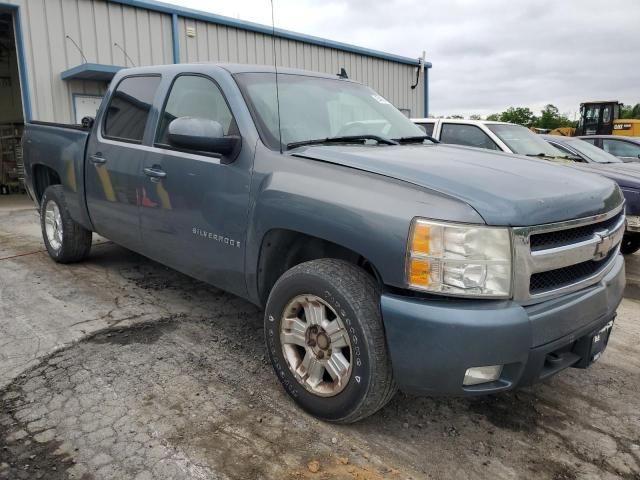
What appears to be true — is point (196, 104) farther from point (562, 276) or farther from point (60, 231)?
point (60, 231)

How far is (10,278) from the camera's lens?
496 centimetres

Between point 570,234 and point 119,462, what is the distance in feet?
7.51

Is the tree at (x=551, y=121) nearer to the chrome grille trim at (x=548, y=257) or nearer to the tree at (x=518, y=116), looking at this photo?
the tree at (x=518, y=116)

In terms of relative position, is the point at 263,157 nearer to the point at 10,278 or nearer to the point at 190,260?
the point at 190,260

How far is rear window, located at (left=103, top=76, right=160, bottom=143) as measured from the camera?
12.9ft

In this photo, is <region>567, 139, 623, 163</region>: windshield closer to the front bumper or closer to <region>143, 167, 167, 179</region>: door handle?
the front bumper

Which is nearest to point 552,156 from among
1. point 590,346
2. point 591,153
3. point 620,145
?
point 591,153

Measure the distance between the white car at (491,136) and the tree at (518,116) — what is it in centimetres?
3897

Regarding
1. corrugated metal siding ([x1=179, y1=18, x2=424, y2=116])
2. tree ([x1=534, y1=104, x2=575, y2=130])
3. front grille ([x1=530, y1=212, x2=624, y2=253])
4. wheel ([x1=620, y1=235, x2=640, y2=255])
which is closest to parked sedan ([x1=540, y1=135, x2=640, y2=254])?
wheel ([x1=620, y1=235, x2=640, y2=255])

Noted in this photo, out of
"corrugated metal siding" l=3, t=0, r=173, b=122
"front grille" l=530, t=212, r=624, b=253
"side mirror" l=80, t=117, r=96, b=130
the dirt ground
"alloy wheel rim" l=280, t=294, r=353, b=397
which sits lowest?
the dirt ground

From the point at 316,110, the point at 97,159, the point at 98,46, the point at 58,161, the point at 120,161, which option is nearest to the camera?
the point at 316,110

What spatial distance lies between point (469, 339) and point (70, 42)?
37.2ft

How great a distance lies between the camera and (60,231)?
5.25 m

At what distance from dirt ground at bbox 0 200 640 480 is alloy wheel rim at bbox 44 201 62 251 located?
1.44 m
